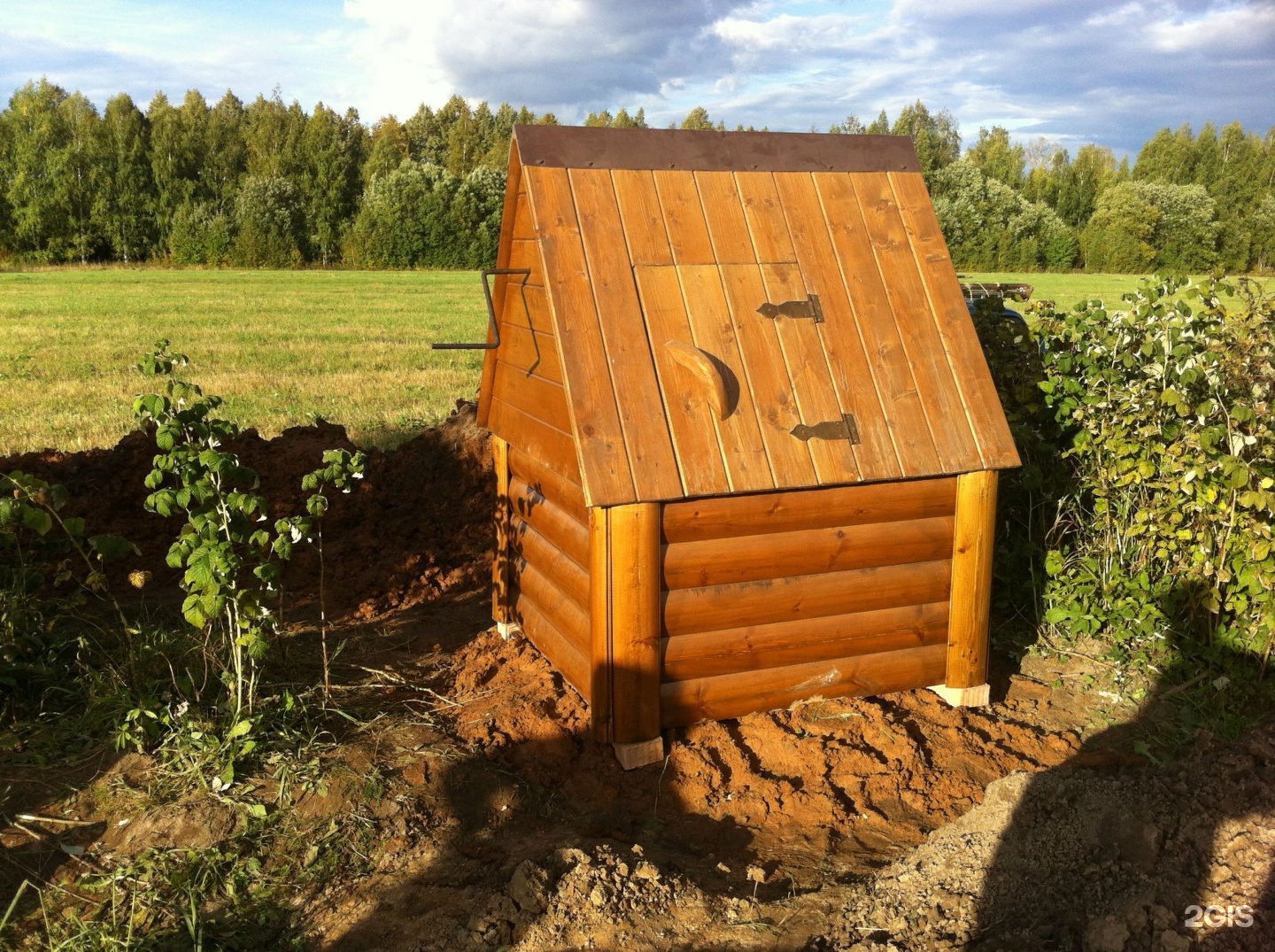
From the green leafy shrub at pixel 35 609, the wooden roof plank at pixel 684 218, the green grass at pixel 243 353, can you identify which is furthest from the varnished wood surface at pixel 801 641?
the green grass at pixel 243 353

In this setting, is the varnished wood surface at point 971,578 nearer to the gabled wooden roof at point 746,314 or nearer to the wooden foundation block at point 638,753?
the gabled wooden roof at point 746,314

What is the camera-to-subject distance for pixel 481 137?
78812mm

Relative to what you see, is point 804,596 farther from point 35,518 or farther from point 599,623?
point 35,518

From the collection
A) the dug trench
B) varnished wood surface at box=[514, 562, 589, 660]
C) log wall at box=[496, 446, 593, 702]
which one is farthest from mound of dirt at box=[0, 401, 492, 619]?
varnished wood surface at box=[514, 562, 589, 660]

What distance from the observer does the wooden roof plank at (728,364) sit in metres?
4.01

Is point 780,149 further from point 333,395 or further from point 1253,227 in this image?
point 1253,227

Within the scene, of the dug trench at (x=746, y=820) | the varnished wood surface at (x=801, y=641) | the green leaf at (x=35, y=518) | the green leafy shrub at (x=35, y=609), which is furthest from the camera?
the varnished wood surface at (x=801, y=641)

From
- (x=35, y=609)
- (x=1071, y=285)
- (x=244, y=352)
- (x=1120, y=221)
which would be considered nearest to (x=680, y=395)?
(x=35, y=609)

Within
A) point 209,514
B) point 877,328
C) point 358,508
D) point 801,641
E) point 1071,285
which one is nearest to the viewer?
point 209,514

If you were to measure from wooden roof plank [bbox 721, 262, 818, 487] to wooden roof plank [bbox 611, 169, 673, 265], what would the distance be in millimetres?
300

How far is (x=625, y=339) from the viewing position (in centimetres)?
408

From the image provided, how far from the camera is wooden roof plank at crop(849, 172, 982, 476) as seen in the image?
4.40m

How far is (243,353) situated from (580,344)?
15.4m

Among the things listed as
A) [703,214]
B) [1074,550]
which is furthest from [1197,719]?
[703,214]
